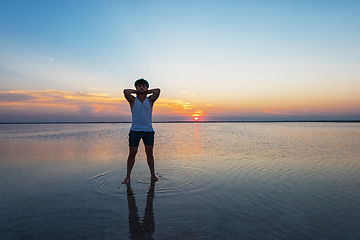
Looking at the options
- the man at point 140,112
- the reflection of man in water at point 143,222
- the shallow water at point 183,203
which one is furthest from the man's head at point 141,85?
the reflection of man in water at point 143,222

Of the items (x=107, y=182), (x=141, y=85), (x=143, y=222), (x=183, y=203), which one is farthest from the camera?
(x=141, y=85)

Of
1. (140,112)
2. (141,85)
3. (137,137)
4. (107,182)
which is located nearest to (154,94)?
(141,85)

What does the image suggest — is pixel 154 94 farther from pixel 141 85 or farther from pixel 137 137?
pixel 137 137

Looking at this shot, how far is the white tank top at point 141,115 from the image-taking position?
533 centimetres

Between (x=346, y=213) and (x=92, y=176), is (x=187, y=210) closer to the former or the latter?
(x=346, y=213)

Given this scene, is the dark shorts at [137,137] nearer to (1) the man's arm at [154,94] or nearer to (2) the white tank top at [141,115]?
(2) the white tank top at [141,115]

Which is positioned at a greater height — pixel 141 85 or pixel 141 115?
pixel 141 85

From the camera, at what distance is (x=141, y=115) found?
5.36 metres

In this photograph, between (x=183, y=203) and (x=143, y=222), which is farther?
(x=183, y=203)

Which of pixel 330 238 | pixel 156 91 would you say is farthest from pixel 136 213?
pixel 156 91

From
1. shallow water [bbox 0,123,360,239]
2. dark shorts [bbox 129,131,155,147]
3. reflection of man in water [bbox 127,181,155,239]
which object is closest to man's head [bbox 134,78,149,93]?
dark shorts [bbox 129,131,155,147]

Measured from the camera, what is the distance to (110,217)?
129 inches

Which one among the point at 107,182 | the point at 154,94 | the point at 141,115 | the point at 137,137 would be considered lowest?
the point at 107,182

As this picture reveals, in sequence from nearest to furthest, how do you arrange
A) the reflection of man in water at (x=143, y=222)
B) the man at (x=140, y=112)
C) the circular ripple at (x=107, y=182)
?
the reflection of man in water at (x=143, y=222) → the circular ripple at (x=107, y=182) → the man at (x=140, y=112)
